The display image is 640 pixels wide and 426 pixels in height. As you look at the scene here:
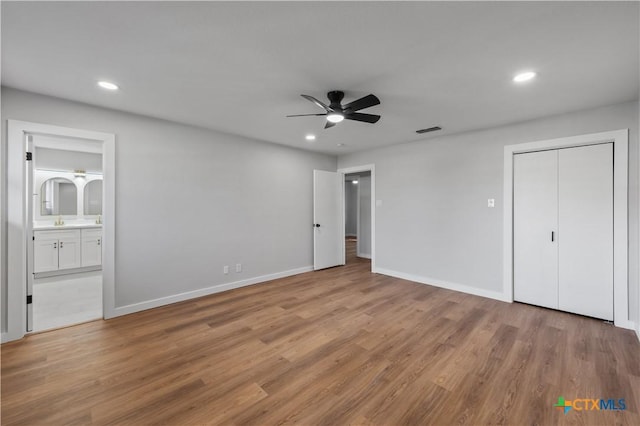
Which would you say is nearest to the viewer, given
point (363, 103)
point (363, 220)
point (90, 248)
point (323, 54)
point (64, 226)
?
point (323, 54)

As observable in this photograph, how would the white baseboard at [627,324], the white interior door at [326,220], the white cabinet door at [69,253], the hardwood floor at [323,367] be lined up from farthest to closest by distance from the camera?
the white interior door at [326,220], the white cabinet door at [69,253], the white baseboard at [627,324], the hardwood floor at [323,367]

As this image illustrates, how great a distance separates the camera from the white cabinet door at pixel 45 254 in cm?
469

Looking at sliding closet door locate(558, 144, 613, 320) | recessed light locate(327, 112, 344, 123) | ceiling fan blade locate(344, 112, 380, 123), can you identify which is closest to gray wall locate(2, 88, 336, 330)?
recessed light locate(327, 112, 344, 123)

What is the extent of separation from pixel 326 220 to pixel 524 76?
399cm

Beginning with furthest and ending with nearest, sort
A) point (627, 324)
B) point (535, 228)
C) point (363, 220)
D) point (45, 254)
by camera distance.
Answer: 1. point (363, 220)
2. point (45, 254)
3. point (535, 228)
4. point (627, 324)

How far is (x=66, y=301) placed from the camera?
367 cm

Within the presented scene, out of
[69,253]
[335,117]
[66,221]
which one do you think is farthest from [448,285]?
[66,221]

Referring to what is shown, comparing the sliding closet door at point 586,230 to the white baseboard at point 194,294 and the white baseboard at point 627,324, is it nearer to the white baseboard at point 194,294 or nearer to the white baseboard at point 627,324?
the white baseboard at point 627,324

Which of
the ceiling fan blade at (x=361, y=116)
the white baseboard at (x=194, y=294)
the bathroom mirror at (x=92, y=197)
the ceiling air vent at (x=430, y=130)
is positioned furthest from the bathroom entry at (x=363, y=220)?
the bathroom mirror at (x=92, y=197)

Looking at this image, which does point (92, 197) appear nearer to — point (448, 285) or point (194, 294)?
point (194, 294)

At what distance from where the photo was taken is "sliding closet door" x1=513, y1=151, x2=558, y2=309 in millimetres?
3430

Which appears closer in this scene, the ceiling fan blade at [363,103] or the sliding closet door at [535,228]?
the ceiling fan blade at [363,103]

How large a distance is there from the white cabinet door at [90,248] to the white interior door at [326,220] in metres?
4.41

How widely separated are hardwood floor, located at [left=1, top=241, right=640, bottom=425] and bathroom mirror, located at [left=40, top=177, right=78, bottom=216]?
12.6 feet
